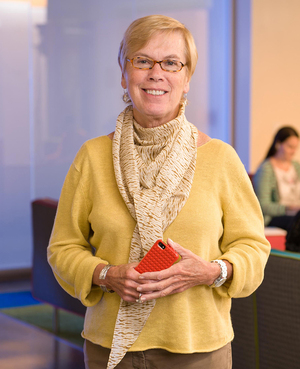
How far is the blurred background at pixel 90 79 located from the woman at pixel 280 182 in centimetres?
187

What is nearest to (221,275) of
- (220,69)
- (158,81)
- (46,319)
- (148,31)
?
(158,81)

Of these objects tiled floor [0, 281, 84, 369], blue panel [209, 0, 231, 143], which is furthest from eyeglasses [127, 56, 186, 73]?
blue panel [209, 0, 231, 143]

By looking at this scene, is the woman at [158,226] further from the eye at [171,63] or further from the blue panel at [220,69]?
Result: the blue panel at [220,69]

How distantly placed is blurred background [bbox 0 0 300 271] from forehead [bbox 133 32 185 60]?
4504mm

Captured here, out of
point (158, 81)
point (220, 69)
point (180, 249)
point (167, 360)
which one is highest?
point (220, 69)

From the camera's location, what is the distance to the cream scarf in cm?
142

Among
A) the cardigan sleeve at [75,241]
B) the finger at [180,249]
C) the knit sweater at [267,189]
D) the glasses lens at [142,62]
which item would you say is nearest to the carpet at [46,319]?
the knit sweater at [267,189]

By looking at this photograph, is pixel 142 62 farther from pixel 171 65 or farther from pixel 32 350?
pixel 32 350

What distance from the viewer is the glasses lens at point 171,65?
1486 millimetres

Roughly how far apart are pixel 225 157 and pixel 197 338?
0.51 m

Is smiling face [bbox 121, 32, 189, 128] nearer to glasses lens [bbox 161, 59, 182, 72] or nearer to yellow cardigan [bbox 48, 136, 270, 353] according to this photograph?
glasses lens [bbox 161, 59, 182, 72]

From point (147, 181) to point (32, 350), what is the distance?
8.36 ft

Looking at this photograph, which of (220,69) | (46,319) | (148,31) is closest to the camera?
(148,31)

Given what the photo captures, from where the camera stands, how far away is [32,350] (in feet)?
11.9
